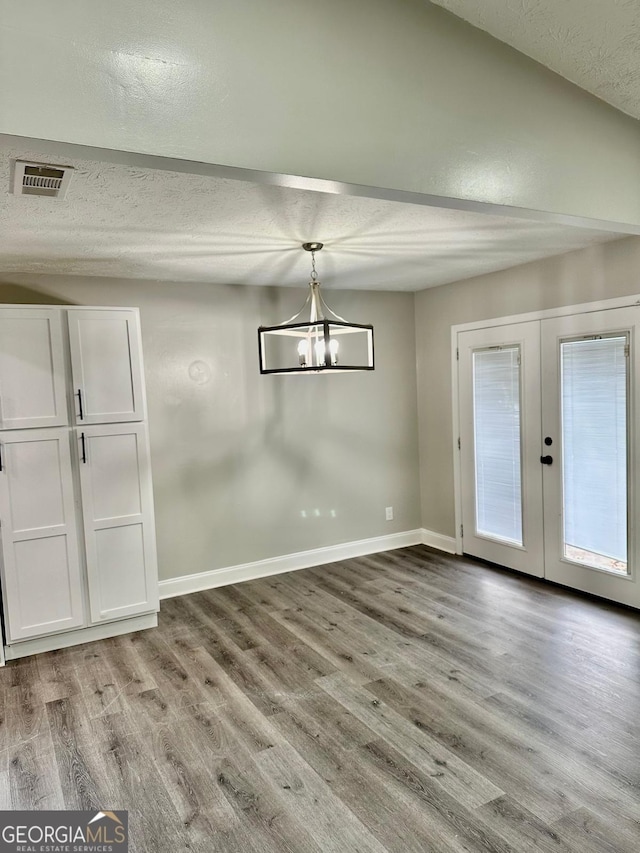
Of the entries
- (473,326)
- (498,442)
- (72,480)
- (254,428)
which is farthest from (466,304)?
(72,480)

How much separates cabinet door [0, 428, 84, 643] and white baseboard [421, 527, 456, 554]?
3.15 meters

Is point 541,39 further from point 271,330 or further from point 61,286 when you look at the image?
point 61,286

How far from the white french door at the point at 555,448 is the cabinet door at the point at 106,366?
273cm

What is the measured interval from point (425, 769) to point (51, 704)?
6.30ft

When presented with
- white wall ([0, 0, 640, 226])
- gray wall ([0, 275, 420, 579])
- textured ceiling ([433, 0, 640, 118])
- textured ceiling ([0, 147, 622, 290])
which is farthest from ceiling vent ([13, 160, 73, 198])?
gray wall ([0, 275, 420, 579])

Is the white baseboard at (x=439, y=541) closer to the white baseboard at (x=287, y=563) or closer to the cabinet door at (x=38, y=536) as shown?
the white baseboard at (x=287, y=563)

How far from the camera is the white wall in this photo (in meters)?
1.43

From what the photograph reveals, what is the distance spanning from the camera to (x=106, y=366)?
360 cm

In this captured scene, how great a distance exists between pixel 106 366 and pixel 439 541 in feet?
11.1

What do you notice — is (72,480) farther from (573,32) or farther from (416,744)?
(573,32)

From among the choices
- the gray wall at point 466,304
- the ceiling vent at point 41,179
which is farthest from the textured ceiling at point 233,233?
the gray wall at point 466,304

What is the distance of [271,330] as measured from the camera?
325cm

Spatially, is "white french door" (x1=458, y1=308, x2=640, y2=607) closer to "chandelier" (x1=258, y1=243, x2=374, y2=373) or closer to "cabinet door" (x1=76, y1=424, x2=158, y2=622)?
"chandelier" (x1=258, y1=243, x2=374, y2=373)

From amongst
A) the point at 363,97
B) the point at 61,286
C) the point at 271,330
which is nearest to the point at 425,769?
the point at 271,330
